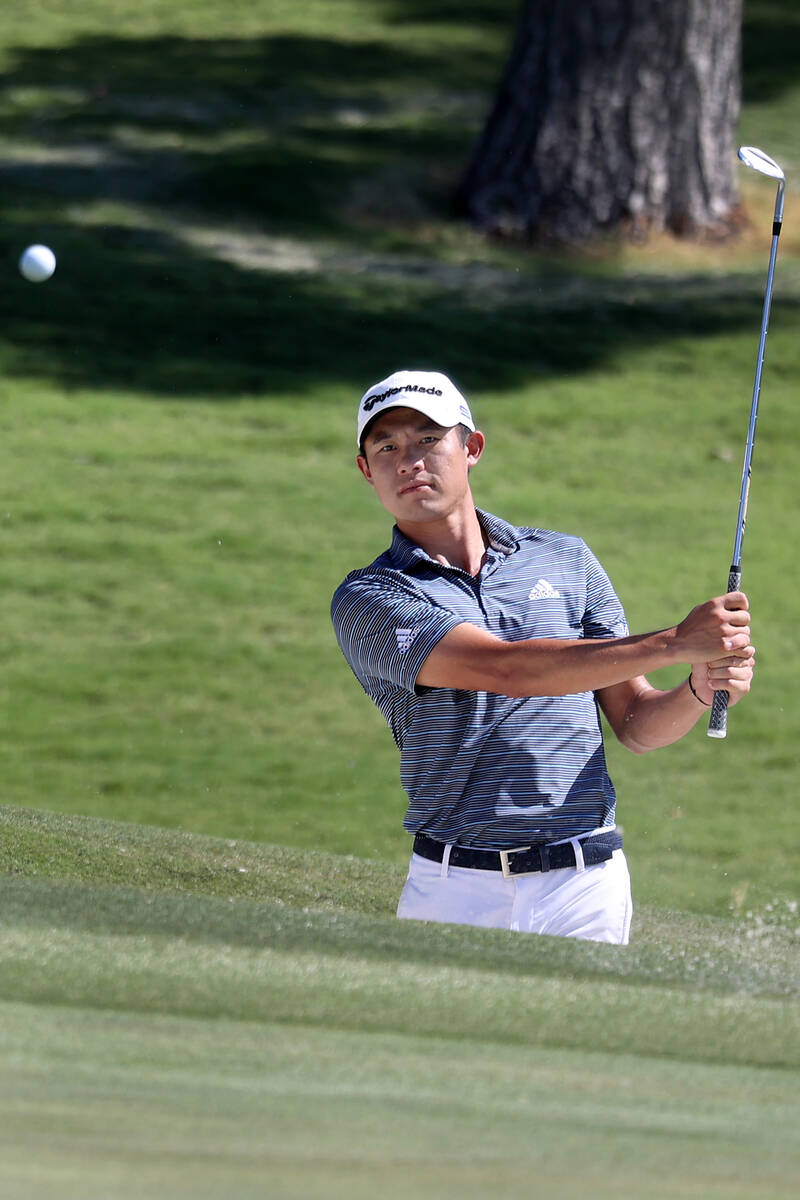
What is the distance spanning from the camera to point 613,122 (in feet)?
46.6

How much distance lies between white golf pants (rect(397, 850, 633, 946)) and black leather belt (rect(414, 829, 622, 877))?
0.06ft

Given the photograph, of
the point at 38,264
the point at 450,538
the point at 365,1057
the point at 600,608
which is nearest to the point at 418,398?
the point at 450,538

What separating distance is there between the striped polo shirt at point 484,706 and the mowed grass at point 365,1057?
266 millimetres

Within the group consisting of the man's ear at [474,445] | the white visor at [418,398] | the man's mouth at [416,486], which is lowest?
the man's mouth at [416,486]

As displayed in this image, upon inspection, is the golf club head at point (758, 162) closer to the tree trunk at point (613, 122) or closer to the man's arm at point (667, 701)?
the man's arm at point (667, 701)

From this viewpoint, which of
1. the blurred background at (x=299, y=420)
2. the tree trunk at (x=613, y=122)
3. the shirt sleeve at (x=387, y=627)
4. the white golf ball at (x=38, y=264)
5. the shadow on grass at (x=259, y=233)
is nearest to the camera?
the shirt sleeve at (x=387, y=627)

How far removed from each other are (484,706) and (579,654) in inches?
12.1

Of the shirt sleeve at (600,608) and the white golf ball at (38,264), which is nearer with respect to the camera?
the shirt sleeve at (600,608)

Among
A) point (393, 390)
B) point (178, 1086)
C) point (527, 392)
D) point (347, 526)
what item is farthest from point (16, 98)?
point (178, 1086)

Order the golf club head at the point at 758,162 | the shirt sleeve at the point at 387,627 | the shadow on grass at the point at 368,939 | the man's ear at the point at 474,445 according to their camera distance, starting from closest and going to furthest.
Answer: the shadow on grass at the point at 368,939
the shirt sleeve at the point at 387,627
the man's ear at the point at 474,445
the golf club head at the point at 758,162

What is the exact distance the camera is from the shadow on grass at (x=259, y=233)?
12734mm

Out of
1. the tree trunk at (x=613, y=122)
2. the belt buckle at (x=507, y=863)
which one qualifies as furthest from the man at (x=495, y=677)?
the tree trunk at (x=613, y=122)

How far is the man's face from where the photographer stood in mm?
3676

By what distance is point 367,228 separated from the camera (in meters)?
15.1
